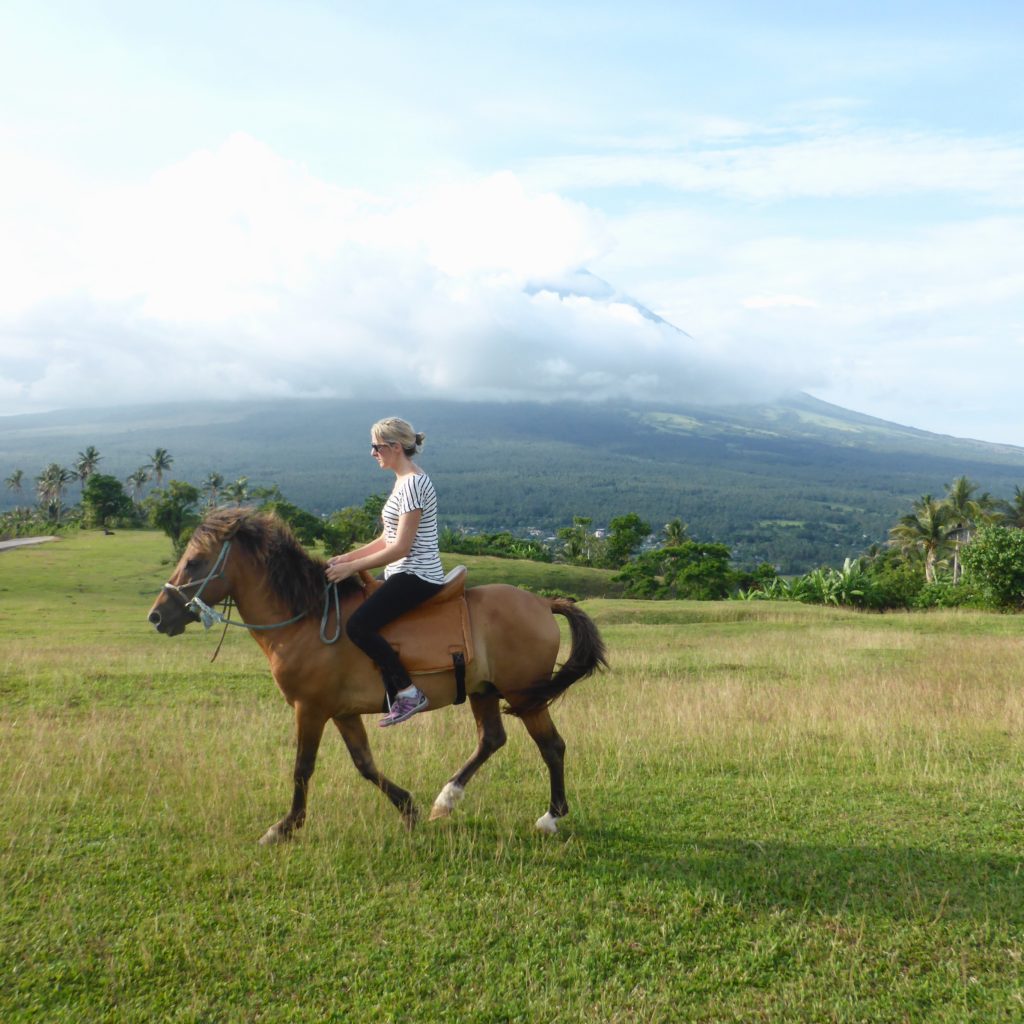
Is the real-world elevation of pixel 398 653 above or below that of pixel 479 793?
above

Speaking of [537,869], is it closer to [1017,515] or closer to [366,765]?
[366,765]

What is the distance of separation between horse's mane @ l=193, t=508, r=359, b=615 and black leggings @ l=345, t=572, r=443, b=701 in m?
0.35

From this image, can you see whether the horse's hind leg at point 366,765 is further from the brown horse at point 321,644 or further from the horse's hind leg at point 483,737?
the horse's hind leg at point 483,737

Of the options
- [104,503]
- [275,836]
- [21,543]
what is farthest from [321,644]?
[104,503]

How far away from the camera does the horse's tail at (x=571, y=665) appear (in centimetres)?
555

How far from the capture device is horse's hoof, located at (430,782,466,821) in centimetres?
560

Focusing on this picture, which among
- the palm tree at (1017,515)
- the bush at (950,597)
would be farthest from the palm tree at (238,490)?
the palm tree at (1017,515)

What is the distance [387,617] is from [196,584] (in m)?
1.21

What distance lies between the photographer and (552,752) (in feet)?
18.4

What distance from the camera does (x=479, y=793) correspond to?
20.0 feet

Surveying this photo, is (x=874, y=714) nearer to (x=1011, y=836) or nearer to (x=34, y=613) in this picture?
(x=1011, y=836)

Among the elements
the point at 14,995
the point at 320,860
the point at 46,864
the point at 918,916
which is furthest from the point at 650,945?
the point at 46,864

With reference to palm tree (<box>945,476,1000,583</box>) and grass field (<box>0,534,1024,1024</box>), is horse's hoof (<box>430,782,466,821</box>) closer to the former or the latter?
grass field (<box>0,534,1024,1024</box>)

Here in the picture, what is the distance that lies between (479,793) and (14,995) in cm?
313
